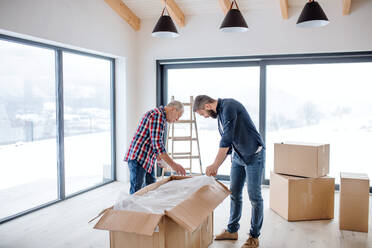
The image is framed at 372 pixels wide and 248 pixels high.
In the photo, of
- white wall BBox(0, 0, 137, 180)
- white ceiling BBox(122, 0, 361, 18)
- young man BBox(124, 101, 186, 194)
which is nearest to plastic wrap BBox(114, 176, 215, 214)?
young man BBox(124, 101, 186, 194)

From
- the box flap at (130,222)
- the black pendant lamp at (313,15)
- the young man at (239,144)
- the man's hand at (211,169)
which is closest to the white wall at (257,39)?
the black pendant lamp at (313,15)

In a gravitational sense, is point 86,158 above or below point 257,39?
below

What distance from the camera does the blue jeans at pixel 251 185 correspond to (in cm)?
275

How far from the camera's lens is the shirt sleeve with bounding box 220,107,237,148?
8.58 feet

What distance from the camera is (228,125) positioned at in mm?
2617

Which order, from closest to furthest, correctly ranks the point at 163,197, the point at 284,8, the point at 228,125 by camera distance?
the point at 163,197, the point at 228,125, the point at 284,8

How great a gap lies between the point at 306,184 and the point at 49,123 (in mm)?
3116

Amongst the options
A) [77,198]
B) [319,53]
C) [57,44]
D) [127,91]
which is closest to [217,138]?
[127,91]

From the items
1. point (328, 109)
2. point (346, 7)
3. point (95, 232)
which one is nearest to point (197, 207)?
point (95, 232)

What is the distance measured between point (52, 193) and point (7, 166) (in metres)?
0.79

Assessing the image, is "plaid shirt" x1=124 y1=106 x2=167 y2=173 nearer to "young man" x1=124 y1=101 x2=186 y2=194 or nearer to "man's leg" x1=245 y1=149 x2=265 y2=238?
"young man" x1=124 y1=101 x2=186 y2=194

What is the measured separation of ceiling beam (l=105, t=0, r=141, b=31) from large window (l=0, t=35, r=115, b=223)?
2.31 ft

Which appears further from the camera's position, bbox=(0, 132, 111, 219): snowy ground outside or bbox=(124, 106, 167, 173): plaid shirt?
bbox=(0, 132, 111, 219): snowy ground outside

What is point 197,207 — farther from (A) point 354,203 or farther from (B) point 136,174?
(A) point 354,203
